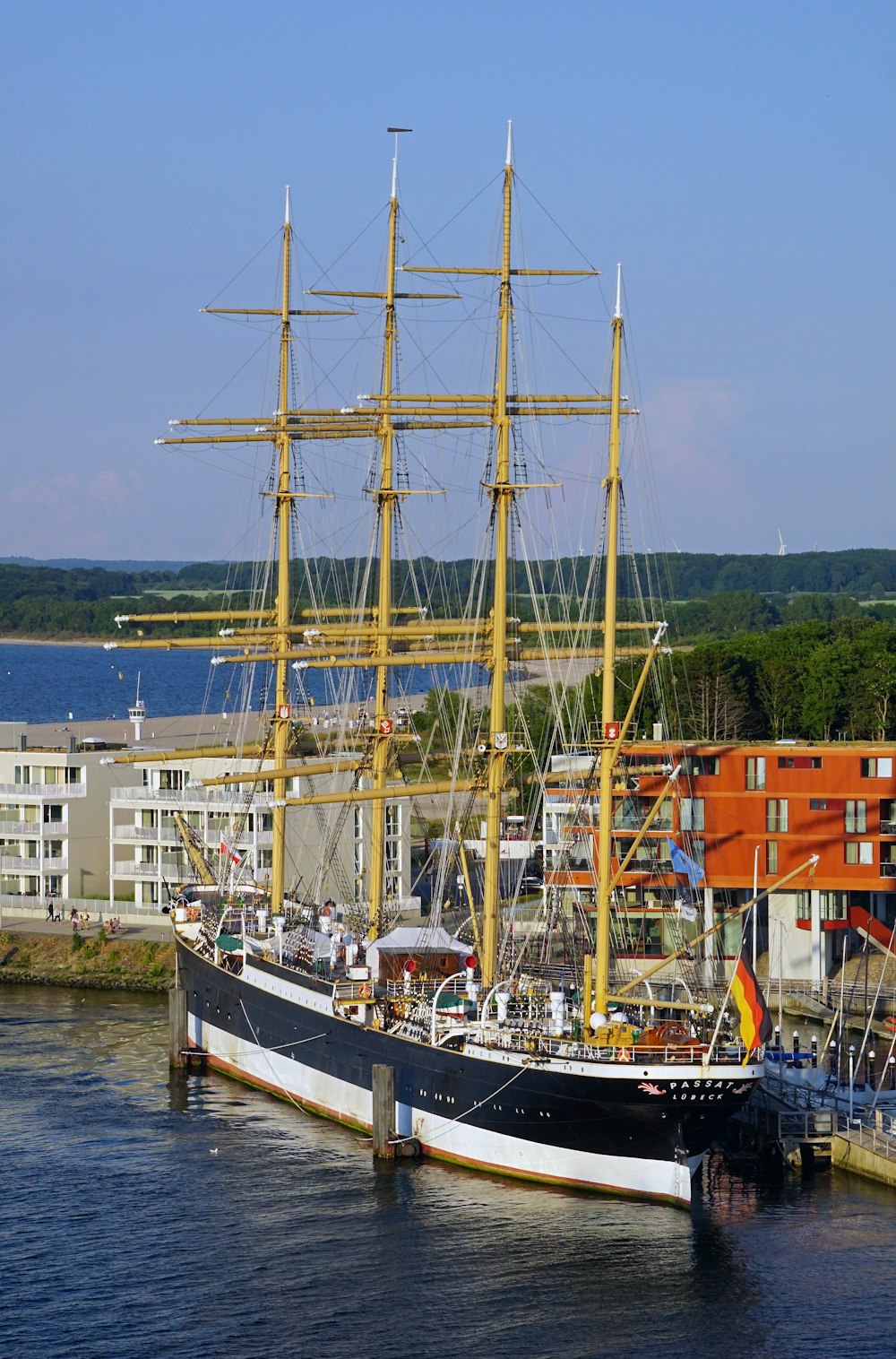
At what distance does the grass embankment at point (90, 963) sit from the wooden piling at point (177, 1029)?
15.0 meters

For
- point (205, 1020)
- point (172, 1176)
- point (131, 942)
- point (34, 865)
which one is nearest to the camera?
point (172, 1176)

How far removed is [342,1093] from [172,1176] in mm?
8703

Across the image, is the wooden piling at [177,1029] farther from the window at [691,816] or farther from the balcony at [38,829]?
the balcony at [38,829]

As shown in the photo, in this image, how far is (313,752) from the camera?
90125mm

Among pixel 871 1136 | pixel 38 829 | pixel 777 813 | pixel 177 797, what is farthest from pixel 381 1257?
pixel 38 829

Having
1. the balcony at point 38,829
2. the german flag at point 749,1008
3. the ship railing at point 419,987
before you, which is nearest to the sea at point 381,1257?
the german flag at point 749,1008

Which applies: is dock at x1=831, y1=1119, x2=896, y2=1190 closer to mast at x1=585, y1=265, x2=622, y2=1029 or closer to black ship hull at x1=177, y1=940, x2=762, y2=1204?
black ship hull at x1=177, y1=940, x2=762, y2=1204

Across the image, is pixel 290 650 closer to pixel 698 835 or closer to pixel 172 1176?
pixel 698 835

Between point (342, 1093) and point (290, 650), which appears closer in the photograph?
point (342, 1093)

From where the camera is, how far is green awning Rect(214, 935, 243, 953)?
7581cm

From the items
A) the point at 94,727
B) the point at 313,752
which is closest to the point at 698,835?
the point at 313,752

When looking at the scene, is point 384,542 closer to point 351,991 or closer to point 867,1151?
point 351,991

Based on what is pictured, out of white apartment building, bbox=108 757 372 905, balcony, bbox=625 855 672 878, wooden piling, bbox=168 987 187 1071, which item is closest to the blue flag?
balcony, bbox=625 855 672 878

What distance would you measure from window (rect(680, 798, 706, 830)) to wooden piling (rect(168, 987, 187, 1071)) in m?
24.6
